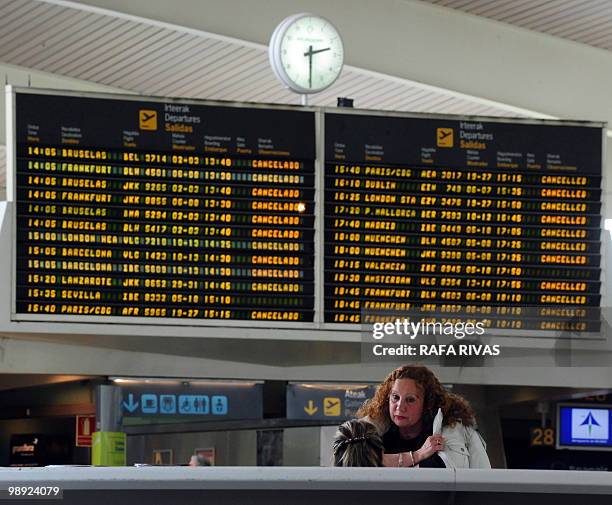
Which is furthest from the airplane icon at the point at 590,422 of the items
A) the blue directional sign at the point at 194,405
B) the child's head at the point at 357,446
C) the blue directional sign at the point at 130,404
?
the child's head at the point at 357,446

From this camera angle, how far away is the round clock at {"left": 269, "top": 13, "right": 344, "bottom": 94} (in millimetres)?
10281

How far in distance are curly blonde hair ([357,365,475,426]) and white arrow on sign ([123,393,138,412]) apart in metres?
5.69

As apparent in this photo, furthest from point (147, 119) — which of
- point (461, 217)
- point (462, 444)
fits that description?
point (462, 444)

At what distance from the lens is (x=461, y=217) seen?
10008 millimetres

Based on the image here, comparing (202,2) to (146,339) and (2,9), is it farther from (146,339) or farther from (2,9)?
(146,339)

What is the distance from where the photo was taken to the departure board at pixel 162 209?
367 inches

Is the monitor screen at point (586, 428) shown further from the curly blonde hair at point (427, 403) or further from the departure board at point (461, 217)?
the curly blonde hair at point (427, 403)

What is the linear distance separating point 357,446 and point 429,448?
43 cm

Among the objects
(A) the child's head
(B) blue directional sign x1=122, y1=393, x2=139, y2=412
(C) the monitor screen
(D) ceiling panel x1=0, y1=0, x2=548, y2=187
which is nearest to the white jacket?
(A) the child's head

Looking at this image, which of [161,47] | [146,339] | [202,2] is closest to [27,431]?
[161,47]

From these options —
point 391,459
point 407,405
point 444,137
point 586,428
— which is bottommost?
point 586,428

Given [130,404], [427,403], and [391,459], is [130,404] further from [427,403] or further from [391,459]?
[391,459]

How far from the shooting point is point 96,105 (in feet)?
31.1

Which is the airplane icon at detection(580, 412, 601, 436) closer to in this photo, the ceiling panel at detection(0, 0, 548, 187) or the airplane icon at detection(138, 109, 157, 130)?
the ceiling panel at detection(0, 0, 548, 187)
